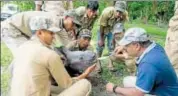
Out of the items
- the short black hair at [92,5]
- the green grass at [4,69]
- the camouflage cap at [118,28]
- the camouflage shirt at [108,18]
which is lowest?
the green grass at [4,69]

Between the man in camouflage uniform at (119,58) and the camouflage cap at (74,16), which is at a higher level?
the camouflage cap at (74,16)

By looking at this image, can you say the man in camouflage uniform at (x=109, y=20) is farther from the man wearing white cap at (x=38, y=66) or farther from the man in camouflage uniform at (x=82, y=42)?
the man wearing white cap at (x=38, y=66)

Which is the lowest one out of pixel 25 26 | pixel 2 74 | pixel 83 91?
pixel 2 74

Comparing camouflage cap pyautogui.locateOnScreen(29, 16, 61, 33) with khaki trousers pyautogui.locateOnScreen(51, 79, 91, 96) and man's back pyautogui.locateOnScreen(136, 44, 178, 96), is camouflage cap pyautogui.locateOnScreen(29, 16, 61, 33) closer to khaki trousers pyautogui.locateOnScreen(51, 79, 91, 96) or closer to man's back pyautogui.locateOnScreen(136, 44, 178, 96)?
khaki trousers pyautogui.locateOnScreen(51, 79, 91, 96)

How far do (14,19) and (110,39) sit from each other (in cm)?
203

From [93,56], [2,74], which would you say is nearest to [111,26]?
[93,56]

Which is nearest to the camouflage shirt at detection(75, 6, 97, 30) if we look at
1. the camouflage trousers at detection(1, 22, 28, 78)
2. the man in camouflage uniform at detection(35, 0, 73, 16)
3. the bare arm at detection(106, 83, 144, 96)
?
the man in camouflage uniform at detection(35, 0, 73, 16)

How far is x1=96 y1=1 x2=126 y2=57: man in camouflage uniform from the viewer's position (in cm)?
557

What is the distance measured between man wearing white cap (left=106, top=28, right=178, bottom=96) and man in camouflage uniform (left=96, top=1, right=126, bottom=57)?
2.46 m

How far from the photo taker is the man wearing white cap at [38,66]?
325 centimetres

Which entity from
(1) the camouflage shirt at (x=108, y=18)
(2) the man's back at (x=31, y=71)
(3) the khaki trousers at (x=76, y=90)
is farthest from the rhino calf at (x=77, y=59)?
(1) the camouflage shirt at (x=108, y=18)

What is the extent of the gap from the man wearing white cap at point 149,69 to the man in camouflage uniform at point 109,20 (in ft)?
8.06

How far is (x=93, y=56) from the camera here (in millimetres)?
4402

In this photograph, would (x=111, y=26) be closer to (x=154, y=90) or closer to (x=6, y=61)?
(x=6, y=61)
